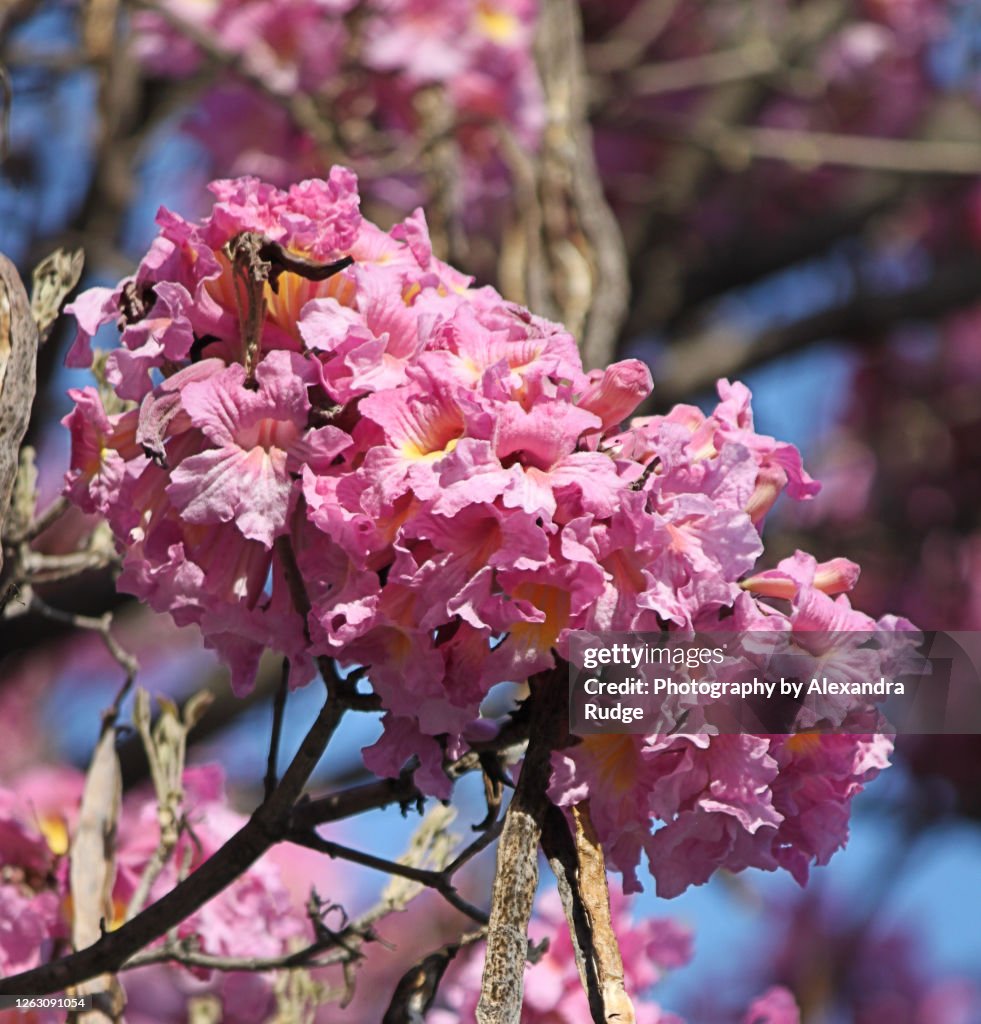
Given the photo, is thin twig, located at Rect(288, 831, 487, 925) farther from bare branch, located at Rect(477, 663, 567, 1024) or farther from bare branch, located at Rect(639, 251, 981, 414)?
bare branch, located at Rect(639, 251, 981, 414)

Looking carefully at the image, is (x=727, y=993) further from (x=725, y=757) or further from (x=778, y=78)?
(x=725, y=757)

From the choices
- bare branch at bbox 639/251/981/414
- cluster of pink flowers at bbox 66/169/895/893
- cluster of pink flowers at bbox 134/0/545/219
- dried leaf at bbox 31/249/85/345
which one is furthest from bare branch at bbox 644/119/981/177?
cluster of pink flowers at bbox 66/169/895/893

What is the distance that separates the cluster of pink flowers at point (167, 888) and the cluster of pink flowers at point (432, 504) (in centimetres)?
37

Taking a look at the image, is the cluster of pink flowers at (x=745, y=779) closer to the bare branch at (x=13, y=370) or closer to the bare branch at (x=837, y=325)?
the bare branch at (x=13, y=370)

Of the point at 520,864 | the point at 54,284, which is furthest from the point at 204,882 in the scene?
the point at 54,284

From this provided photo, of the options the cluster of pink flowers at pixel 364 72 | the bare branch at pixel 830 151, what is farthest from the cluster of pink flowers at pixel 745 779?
the bare branch at pixel 830 151

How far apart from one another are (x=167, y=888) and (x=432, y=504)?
2.15 ft

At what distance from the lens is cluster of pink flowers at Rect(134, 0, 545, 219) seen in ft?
7.88

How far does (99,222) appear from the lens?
8.41ft

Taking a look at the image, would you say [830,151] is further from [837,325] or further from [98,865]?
[98,865]

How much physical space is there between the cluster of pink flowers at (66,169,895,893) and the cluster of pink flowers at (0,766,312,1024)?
1.23 ft

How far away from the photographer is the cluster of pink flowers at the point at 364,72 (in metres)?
2.40

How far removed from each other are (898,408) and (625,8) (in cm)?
140

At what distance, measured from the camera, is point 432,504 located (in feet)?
2.87
